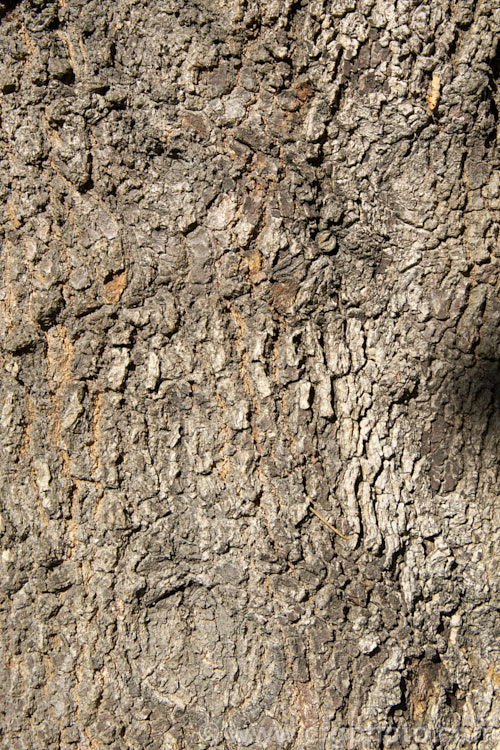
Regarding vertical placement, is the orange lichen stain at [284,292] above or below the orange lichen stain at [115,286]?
above

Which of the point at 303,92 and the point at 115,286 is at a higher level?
the point at 303,92

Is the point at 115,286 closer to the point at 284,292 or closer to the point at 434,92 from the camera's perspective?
the point at 284,292

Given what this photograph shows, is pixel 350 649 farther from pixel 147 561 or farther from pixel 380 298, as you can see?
pixel 380 298

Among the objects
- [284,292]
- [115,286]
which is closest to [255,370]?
[284,292]

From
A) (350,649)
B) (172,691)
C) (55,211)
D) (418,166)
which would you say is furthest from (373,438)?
(55,211)

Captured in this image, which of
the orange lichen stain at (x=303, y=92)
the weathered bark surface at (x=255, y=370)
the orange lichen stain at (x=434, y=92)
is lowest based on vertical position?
the weathered bark surface at (x=255, y=370)

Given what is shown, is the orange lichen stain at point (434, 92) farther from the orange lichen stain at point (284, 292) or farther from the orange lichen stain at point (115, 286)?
the orange lichen stain at point (115, 286)

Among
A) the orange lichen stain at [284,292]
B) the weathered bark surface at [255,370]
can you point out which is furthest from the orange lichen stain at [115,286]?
the orange lichen stain at [284,292]
